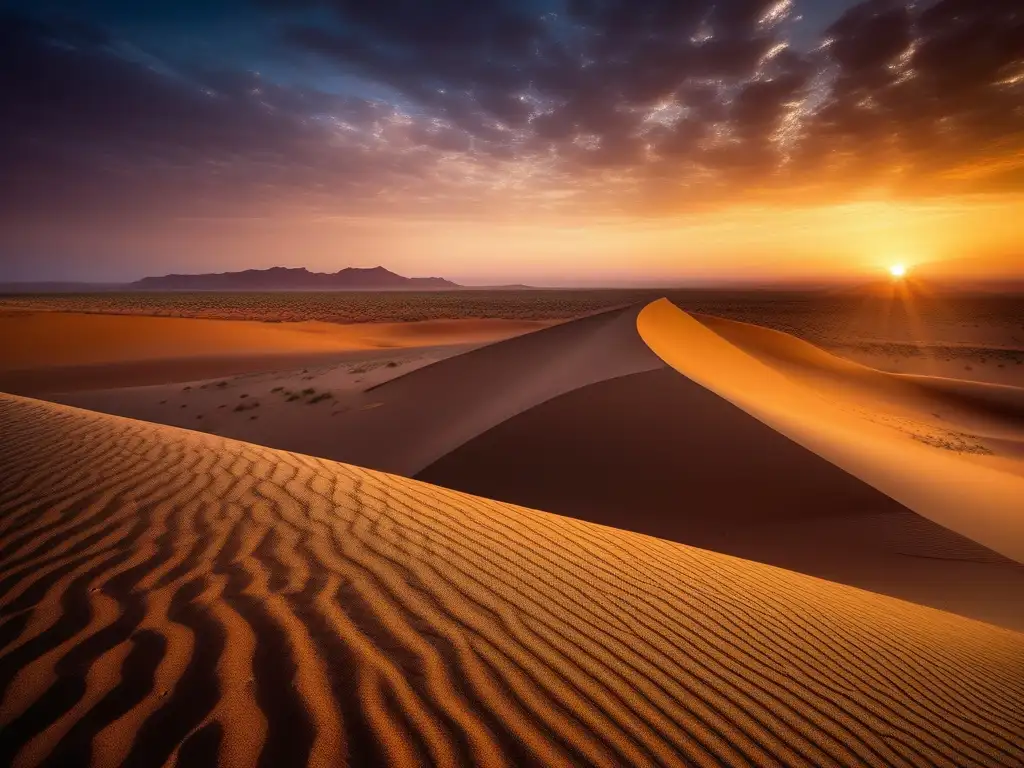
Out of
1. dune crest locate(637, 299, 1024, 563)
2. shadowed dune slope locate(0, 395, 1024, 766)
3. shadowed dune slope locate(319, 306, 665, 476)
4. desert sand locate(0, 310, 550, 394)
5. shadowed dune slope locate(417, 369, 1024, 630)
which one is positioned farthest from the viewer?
desert sand locate(0, 310, 550, 394)

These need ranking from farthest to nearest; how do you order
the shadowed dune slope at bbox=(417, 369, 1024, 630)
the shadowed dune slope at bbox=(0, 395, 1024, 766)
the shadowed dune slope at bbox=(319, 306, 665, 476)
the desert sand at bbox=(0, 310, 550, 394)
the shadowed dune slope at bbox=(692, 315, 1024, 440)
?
the desert sand at bbox=(0, 310, 550, 394) → the shadowed dune slope at bbox=(692, 315, 1024, 440) → the shadowed dune slope at bbox=(319, 306, 665, 476) → the shadowed dune slope at bbox=(417, 369, 1024, 630) → the shadowed dune slope at bbox=(0, 395, 1024, 766)

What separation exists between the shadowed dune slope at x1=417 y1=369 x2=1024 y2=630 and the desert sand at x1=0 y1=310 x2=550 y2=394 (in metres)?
15.6

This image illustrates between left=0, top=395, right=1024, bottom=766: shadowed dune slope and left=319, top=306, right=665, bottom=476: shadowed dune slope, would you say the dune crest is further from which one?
left=0, top=395, right=1024, bottom=766: shadowed dune slope

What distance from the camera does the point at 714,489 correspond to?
6.96 m

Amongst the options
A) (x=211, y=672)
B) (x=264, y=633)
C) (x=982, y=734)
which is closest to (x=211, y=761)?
(x=211, y=672)

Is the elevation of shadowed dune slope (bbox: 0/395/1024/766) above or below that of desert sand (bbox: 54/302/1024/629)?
above

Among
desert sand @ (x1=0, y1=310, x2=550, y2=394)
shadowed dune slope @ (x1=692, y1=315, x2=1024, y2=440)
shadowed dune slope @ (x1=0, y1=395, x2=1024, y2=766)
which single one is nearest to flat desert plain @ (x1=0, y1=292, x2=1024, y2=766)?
shadowed dune slope @ (x1=0, y1=395, x2=1024, y2=766)

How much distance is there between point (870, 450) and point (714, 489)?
12.3ft

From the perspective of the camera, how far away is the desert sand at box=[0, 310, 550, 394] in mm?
19938

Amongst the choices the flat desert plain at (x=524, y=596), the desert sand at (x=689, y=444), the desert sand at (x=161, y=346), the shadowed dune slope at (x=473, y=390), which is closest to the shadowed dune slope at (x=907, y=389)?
the desert sand at (x=689, y=444)

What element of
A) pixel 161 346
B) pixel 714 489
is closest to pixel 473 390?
pixel 714 489

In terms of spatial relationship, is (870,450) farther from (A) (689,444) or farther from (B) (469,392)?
(B) (469,392)

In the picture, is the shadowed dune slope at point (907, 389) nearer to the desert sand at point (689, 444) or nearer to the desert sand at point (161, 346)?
the desert sand at point (689, 444)

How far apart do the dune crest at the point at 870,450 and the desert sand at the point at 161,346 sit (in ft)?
52.6
